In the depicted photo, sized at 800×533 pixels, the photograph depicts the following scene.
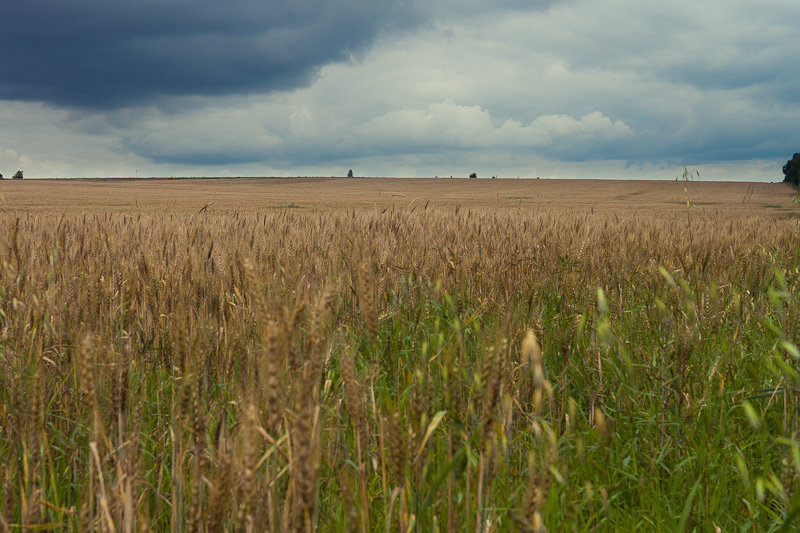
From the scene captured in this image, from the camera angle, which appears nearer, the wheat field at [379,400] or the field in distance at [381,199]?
the wheat field at [379,400]

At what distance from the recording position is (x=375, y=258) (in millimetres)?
2920

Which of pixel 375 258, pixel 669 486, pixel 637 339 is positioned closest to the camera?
pixel 669 486

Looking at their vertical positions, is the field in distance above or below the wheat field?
above

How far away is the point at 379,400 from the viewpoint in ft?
5.76

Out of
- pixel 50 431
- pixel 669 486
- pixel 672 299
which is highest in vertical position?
pixel 672 299

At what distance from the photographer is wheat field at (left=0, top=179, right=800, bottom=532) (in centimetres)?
86

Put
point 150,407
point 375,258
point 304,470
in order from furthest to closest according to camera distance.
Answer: point 375,258, point 150,407, point 304,470

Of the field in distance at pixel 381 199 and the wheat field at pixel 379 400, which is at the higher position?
the field in distance at pixel 381 199

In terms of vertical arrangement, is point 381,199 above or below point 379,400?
above

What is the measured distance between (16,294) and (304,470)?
73.5 inches

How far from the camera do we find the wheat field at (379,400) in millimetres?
856

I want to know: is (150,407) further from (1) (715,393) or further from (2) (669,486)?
(1) (715,393)

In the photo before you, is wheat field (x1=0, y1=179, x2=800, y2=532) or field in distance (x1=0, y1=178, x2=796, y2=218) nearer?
wheat field (x1=0, y1=179, x2=800, y2=532)

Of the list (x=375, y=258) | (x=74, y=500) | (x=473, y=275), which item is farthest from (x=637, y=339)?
(x=74, y=500)
